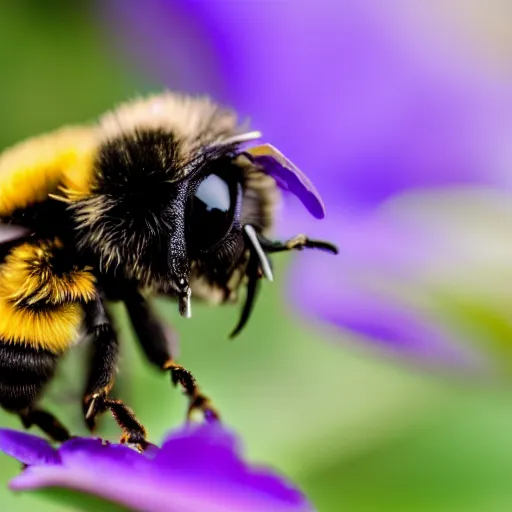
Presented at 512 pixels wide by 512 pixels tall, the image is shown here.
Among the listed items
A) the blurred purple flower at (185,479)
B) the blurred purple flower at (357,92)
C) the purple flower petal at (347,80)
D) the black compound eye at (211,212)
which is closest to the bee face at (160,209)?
the black compound eye at (211,212)

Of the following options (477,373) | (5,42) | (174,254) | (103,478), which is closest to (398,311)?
(477,373)

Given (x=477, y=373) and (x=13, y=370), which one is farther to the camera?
(x=477, y=373)

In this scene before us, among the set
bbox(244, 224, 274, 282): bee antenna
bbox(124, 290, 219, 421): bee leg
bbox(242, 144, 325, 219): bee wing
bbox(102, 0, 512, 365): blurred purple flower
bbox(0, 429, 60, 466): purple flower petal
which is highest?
bbox(102, 0, 512, 365): blurred purple flower

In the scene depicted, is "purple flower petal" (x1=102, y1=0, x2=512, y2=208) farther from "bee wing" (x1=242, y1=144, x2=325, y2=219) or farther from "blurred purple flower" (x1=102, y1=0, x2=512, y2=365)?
"bee wing" (x1=242, y1=144, x2=325, y2=219)

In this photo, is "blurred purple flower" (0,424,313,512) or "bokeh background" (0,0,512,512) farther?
"bokeh background" (0,0,512,512)

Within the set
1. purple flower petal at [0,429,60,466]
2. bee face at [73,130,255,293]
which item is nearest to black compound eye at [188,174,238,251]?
bee face at [73,130,255,293]

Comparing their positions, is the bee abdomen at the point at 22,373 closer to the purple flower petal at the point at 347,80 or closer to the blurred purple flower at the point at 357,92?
the blurred purple flower at the point at 357,92

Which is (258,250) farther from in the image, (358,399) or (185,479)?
(358,399)

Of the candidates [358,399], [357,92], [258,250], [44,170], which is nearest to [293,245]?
[258,250]

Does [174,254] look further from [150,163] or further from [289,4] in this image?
[289,4]
